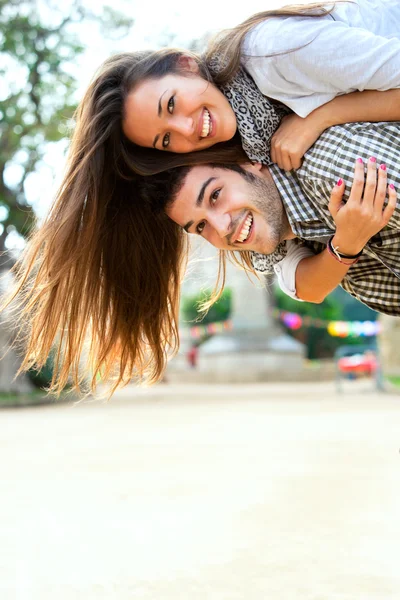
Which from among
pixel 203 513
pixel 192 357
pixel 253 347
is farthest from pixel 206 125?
pixel 192 357

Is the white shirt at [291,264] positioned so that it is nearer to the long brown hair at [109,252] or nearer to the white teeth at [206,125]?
the long brown hair at [109,252]

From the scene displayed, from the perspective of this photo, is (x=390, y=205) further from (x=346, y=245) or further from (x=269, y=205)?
(x=269, y=205)

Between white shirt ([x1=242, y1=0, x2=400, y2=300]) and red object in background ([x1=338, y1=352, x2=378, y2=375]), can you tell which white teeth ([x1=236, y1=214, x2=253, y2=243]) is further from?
red object in background ([x1=338, y1=352, x2=378, y2=375])

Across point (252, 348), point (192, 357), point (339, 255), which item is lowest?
point (192, 357)

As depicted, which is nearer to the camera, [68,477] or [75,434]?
[68,477]

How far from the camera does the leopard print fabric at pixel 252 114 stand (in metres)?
2.53

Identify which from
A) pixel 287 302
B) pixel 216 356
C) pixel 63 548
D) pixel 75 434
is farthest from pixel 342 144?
pixel 287 302

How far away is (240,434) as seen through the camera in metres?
8.00

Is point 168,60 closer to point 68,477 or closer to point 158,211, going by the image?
point 158,211

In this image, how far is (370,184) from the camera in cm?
220

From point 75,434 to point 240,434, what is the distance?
1.74m

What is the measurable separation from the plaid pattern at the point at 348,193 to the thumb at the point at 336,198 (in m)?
0.02

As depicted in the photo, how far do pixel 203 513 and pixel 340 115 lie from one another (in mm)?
2353

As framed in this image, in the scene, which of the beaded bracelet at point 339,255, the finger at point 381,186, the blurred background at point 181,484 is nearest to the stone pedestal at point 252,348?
the blurred background at point 181,484
